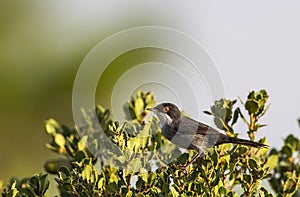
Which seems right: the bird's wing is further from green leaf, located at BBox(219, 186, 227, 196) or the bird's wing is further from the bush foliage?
green leaf, located at BBox(219, 186, 227, 196)

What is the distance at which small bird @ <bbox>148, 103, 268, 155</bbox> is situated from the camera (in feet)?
15.1

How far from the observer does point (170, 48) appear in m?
6.95

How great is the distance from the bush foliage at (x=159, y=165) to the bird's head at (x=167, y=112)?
0.20m

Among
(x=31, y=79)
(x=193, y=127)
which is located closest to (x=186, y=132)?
(x=193, y=127)

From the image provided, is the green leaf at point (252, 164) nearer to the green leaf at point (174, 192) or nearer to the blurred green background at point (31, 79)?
the green leaf at point (174, 192)

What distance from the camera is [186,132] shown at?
5371 millimetres

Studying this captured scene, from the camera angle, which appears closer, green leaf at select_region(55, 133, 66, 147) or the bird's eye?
green leaf at select_region(55, 133, 66, 147)

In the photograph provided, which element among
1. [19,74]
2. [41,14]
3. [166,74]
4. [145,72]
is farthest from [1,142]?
[166,74]

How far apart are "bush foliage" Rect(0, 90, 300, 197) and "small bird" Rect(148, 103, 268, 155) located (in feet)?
0.43

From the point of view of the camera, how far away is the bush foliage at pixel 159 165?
376 centimetres

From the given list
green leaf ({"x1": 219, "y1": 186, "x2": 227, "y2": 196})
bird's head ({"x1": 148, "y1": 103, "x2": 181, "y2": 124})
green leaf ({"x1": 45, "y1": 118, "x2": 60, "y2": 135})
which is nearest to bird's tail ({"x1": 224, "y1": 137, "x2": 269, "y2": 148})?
bird's head ({"x1": 148, "y1": 103, "x2": 181, "y2": 124})

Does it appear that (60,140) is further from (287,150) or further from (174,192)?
(287,150)

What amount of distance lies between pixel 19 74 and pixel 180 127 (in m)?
8.48

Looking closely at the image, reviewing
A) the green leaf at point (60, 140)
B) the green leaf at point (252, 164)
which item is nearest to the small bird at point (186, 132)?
the green leaf at point (252, 164)
